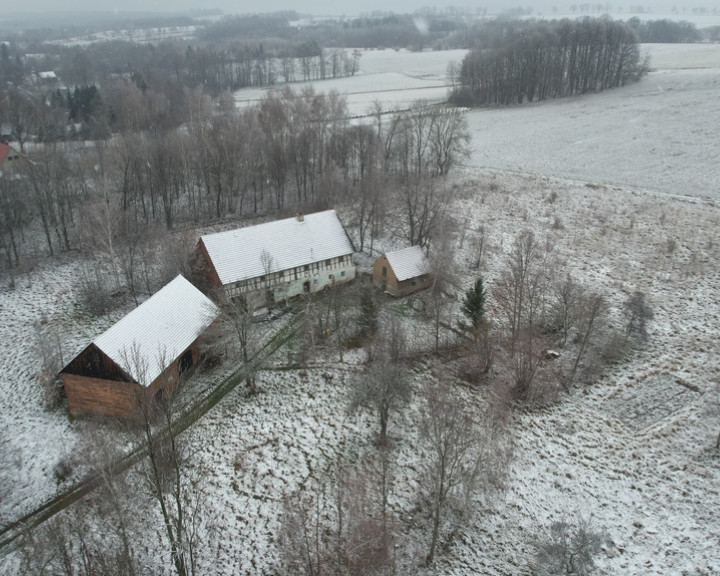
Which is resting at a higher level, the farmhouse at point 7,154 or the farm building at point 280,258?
the farmhouse at point 7,154

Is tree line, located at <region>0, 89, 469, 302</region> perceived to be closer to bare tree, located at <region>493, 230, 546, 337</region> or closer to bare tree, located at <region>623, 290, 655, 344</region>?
bare tree, located at <region>493, 230, 546, 337</region>

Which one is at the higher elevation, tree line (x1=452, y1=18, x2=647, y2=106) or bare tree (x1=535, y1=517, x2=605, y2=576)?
tree line (x1=452, y1=18, x2=647, y2=106)

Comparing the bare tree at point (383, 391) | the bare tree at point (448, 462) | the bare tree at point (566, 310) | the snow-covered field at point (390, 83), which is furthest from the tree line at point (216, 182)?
the bare tree at point (448, 462)

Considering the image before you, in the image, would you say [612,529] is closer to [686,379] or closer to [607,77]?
[686,379]

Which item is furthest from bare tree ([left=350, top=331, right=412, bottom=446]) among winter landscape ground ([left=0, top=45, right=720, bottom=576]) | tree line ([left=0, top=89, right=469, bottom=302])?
tree line ([left=0, top=89, right=469, bottom=302])

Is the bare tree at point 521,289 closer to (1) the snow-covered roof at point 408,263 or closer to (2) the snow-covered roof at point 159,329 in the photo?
(1) the snow-covered roof at point 408,263

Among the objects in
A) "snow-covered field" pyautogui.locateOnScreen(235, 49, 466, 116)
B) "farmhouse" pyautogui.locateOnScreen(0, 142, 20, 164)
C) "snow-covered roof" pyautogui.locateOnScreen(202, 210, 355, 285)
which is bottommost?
"snow-covered roof" pyautogui.locateOnScreen(202, 210, 355, 285)
